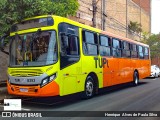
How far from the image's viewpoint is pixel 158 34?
48.2 meters

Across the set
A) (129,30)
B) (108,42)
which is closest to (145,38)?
(129,30)

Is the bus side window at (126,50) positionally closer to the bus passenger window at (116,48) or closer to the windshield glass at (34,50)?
the bus passenger window at (116,48)

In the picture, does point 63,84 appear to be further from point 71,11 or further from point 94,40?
point 71,11

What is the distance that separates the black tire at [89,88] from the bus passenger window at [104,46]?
1.70m

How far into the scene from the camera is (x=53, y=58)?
10023 millimetres

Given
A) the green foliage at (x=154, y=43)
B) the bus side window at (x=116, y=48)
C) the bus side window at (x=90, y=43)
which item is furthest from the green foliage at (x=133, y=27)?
the bus side window at (x=90, y=43)

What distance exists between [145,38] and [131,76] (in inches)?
1253

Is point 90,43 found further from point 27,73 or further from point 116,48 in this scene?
point 27,73

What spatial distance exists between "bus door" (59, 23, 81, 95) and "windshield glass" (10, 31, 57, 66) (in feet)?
1.26

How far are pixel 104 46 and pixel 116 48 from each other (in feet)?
5.67

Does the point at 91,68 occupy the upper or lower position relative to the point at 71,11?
lower

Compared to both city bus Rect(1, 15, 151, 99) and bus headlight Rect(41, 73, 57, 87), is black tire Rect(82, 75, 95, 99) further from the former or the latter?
bus headlight Rect(41, 73, 57, 87)

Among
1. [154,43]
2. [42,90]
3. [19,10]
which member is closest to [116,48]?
[19,10]

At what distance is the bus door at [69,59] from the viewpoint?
406 inches
